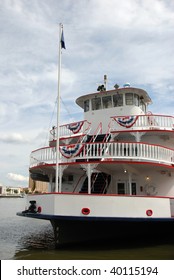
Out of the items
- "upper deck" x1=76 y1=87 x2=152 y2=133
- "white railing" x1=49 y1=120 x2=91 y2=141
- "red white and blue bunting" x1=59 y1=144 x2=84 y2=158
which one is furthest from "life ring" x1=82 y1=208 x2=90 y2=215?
"upper deck" x1=76 y1=87 x2=152 y2=133

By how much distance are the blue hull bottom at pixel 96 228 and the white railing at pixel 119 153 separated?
2.40m

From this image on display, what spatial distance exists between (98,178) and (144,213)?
3555 millimetres

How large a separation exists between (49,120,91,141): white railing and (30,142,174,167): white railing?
237cm

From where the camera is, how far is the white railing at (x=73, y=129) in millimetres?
15000

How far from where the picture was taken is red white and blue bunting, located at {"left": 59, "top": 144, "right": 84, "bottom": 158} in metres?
12.0

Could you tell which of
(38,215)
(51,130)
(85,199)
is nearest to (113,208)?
(85,199)

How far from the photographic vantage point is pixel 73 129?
49.5ft

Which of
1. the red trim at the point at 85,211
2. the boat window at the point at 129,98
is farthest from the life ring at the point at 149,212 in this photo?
the boat window at the point at 129,98

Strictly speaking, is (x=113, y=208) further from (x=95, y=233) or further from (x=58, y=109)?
(x=58, y=109)

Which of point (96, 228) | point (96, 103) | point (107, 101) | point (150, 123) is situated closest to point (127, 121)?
point (150, 123)

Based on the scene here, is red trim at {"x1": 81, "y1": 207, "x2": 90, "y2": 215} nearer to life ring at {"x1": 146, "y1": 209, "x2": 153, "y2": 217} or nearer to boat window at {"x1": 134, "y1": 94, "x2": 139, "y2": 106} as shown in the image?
life ring at {"x1": 146, "y1": 209, "x2": 153, "y2": 217}

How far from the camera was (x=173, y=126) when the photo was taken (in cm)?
1414

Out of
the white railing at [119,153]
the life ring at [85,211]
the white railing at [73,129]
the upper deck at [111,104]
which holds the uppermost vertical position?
the upper deck at [111,104]

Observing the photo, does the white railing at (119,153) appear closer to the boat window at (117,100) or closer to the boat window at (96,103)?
the boat window at (117,100)
